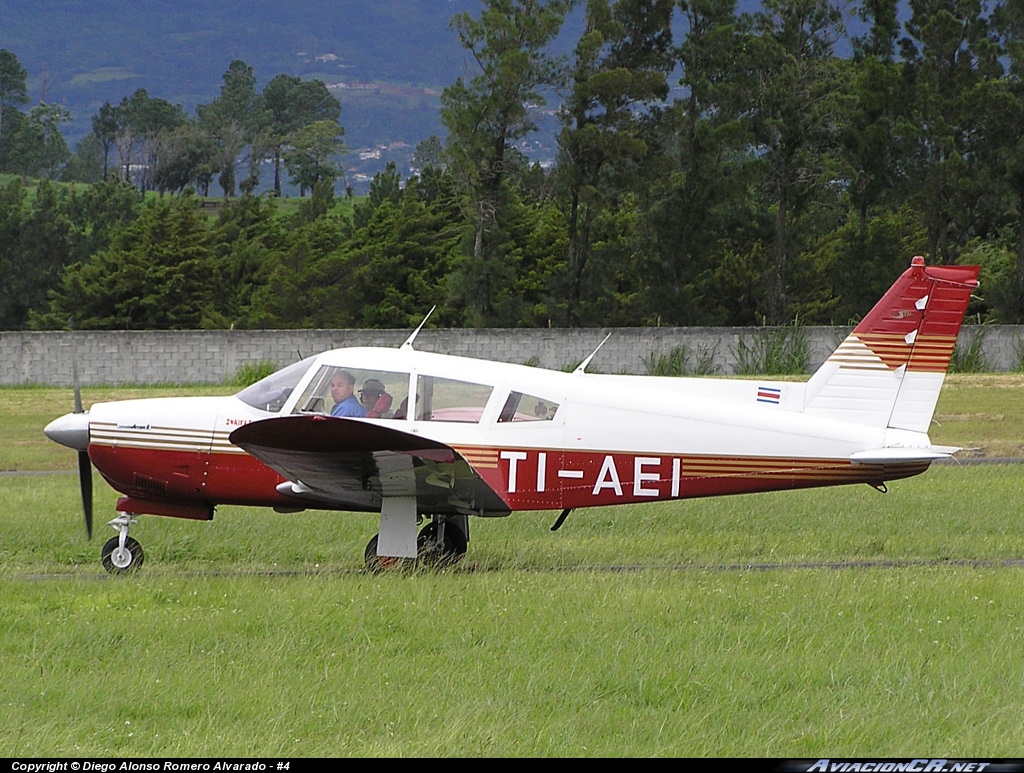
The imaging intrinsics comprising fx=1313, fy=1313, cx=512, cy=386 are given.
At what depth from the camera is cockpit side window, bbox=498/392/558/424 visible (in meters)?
10.5

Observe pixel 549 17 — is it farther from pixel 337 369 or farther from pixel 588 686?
pixel 588 686

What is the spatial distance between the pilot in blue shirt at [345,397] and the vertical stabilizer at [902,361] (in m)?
3.84

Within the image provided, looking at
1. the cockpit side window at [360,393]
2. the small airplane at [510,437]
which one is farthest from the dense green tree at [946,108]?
the cockpit side window at [360,393]

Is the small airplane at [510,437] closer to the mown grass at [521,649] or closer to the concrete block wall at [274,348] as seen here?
the mown grass at [521,649]

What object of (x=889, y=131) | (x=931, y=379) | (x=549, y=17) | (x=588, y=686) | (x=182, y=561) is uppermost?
(x=549, y=17)

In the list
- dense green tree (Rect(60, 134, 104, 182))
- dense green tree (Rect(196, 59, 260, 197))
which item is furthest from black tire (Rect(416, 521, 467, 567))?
dense green tree (Rect(60, 134, 104, 182))

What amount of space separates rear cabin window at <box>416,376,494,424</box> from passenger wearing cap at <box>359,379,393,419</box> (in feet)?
0.83

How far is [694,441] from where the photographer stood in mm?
10656

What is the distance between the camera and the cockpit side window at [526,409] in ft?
34.4

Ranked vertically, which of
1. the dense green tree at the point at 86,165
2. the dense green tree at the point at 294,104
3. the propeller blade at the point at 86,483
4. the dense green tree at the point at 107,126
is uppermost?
the dense green tree at the point at 294,104

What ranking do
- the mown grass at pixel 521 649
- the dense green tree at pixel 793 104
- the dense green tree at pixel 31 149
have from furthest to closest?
the dense green tree at pixel 31 149
the dense green tree at pixel 793 104
the mown grass at pixel 521 649

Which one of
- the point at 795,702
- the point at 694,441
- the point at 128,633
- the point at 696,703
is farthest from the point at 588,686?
the point at 694,441

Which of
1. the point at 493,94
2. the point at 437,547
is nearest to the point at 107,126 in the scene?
the point at 493,94
